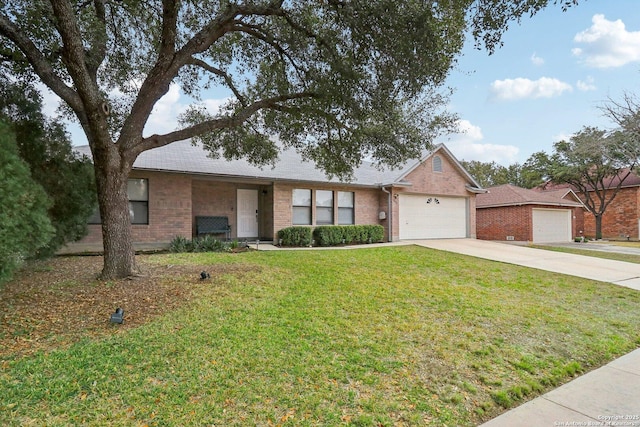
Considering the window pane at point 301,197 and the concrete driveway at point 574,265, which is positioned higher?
the window pane at point 301,197

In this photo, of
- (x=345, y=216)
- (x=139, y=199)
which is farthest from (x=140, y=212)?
(x=345, y=216)

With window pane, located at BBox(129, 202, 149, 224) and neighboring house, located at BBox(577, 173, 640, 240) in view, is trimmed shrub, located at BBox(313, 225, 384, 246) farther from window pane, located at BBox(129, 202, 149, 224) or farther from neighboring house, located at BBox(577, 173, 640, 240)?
neighboring house, located at BBox(577, 173, 640, 240)

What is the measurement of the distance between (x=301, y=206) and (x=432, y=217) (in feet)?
24.2

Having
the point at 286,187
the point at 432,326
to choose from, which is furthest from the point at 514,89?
the point at 432,326

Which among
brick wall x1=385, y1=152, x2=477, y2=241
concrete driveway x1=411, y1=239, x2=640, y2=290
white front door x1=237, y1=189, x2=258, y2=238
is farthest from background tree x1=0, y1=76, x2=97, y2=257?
brick wall x1=385, y1=152, x2=477, y2=241

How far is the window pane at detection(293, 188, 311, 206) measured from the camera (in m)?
14.4

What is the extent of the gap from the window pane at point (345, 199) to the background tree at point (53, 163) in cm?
1000

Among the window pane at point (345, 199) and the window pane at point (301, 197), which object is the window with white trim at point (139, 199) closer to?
the window pane at point (301, 197)

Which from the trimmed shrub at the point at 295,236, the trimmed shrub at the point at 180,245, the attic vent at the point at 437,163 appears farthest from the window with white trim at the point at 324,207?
the attic vent at the point at 437,163

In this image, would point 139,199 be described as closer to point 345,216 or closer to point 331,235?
point 331,235

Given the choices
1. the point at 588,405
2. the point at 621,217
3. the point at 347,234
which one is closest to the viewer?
the point at 588,405

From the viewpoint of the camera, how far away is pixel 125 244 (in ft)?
20.7

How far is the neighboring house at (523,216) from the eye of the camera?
1962cm

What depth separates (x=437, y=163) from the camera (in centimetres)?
1756
